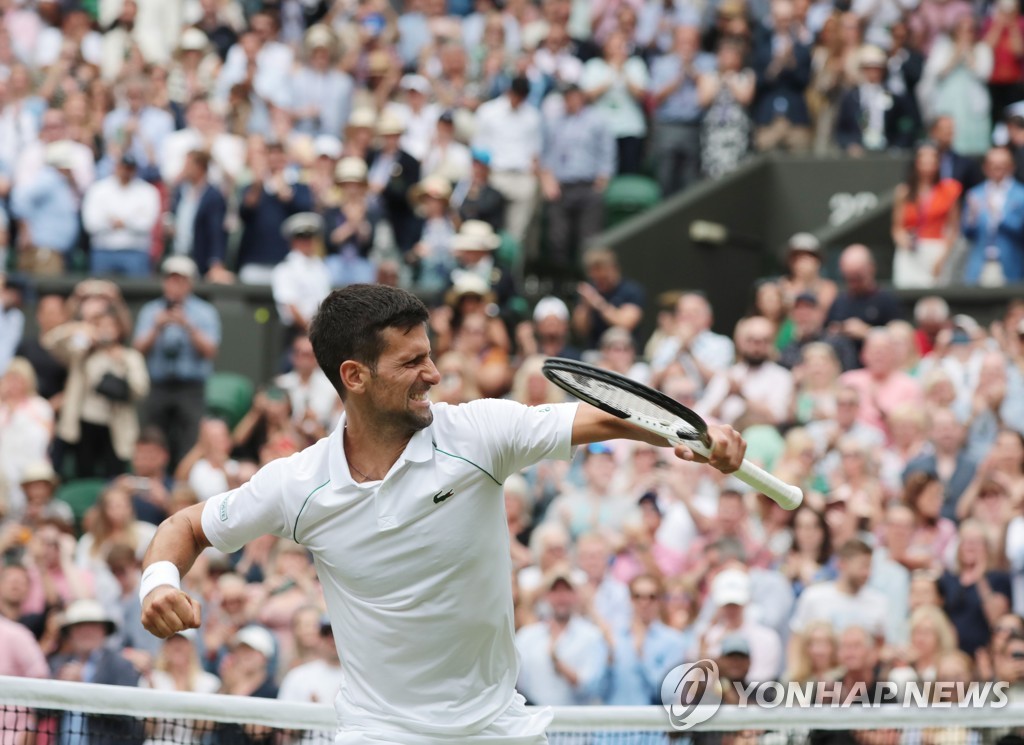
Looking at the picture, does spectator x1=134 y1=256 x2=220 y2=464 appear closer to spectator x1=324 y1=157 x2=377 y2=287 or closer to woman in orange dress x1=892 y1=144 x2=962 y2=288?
spectator x1=324 y1=157 x2=377 y2=287

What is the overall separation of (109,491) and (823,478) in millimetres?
4538

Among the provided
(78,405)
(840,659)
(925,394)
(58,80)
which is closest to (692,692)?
(840,659)

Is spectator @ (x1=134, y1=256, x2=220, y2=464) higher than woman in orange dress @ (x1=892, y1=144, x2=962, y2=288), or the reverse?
woman in orange dress @ (x1=892, y1=144, x2=962, y2=288)

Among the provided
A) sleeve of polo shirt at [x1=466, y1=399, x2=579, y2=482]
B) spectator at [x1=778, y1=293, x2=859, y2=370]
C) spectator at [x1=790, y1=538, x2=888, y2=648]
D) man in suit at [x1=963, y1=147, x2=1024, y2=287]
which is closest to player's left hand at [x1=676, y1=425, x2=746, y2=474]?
sleeve of polo shirt at [x1=466, y1=399, x2=579, y2=482]

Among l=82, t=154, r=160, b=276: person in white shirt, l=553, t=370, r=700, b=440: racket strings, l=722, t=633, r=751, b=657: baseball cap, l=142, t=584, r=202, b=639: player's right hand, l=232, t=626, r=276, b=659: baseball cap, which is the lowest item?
l=232, t=626, r=276, b=659: baseball cap

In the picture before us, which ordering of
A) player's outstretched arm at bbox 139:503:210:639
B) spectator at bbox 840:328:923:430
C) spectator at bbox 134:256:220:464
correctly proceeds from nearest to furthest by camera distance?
1. player's outstretched arm at bbox 139:503:210:639
2. spectator at bbox 840:328:923:430
3. spectator at bbox 134:256:220:464

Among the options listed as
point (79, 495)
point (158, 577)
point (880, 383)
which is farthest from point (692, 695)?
point (79, 495)

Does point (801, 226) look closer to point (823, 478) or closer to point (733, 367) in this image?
point (733, 367)

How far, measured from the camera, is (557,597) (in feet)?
34.2

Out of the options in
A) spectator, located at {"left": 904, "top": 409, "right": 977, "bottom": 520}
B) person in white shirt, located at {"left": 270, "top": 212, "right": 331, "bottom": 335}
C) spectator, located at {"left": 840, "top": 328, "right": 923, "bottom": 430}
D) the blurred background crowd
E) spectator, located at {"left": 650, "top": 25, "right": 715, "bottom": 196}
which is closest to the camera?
the blurred background crowd

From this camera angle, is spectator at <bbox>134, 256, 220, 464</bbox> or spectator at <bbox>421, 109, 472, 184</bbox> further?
spectator at <bbox>421, 109, 472, 184</bbox>

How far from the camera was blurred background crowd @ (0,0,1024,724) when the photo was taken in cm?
1047

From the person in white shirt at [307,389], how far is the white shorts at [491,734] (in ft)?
26.5

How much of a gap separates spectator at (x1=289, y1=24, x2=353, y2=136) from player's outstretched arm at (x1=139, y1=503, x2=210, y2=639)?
12.1 meters
